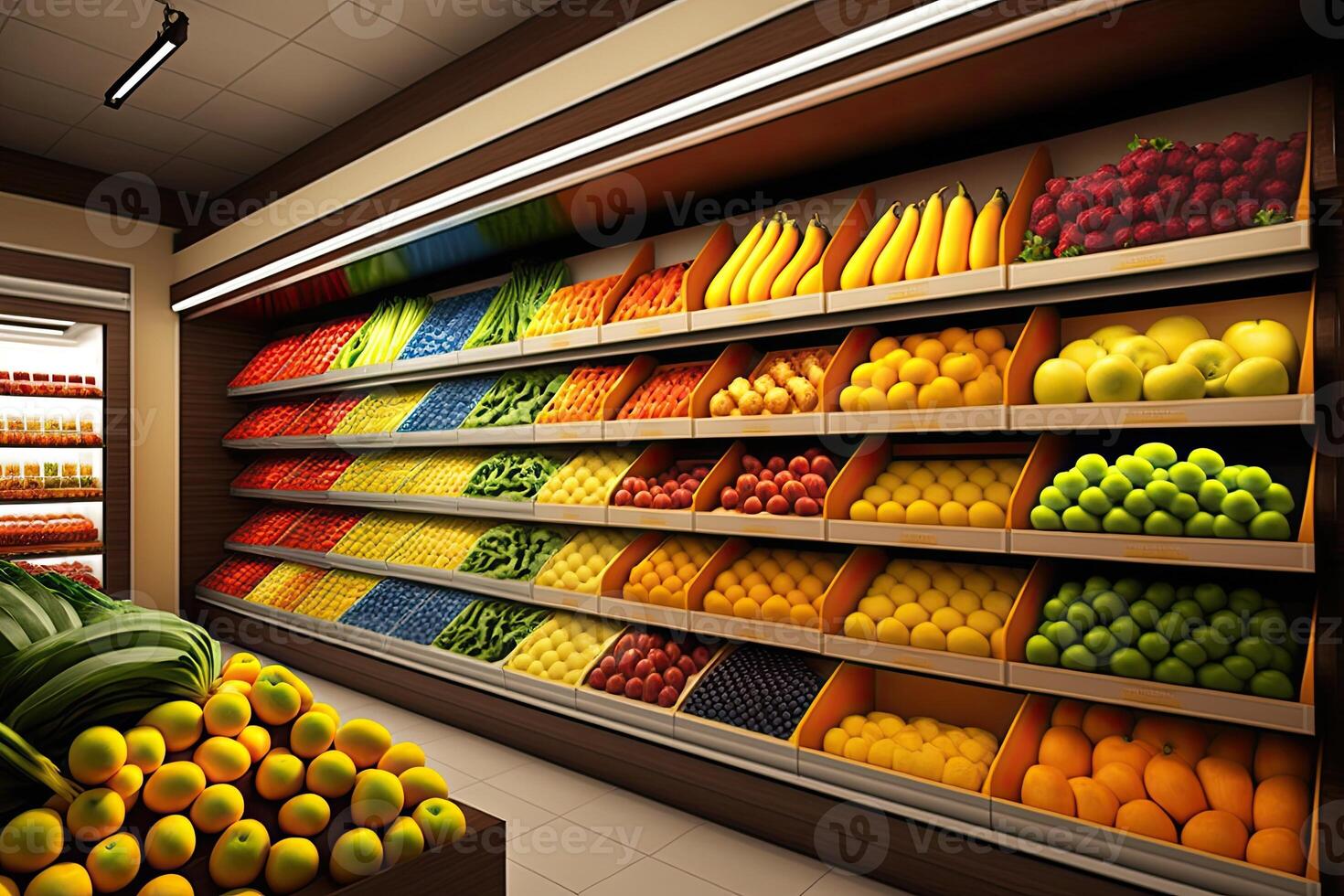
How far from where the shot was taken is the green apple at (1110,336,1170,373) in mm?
2420

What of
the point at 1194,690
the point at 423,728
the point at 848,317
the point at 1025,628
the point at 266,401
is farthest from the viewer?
the point at 266,401

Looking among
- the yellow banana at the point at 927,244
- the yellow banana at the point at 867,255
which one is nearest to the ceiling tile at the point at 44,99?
the yellow banana at the point at 867,255

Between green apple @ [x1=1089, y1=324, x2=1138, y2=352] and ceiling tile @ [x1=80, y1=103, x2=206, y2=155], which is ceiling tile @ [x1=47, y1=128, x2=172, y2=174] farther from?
green apple @ [x1=1089, y1=324, x2=1138, y2=352]

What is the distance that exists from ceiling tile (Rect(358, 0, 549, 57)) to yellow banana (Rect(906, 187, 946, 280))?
6.96ft

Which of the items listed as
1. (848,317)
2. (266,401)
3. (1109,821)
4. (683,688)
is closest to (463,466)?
(683,688)

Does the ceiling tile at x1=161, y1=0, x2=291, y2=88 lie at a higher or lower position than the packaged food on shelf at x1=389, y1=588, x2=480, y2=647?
higher

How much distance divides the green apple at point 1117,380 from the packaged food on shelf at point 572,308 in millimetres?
2240

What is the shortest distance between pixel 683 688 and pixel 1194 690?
1835 mm

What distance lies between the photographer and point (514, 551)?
13.8ft

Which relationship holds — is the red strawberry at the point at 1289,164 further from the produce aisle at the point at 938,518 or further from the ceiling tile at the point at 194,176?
the ceiling tile at the point at 194,176

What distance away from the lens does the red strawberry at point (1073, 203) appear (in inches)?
99.0

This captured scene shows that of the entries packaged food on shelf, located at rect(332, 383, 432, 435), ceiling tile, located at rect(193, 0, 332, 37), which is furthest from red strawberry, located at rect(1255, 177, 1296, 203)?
packaged food on shelf, located at rect(332, 383, 432, 435)

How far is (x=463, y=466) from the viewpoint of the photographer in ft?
15.7

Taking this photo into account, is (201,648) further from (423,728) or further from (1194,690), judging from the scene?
(423,728)
